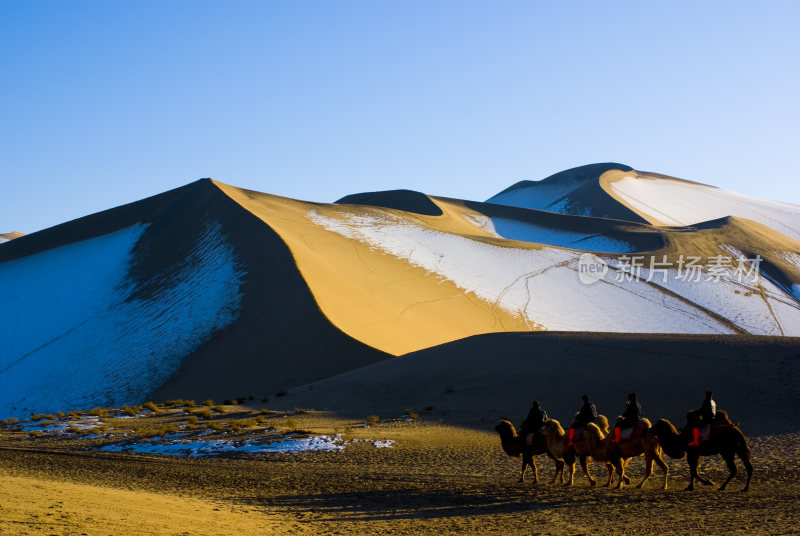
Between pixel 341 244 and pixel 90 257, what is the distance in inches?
644

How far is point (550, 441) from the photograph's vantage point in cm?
1333

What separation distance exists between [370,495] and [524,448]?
306 cm

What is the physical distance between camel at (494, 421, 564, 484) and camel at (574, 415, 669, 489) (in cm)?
61

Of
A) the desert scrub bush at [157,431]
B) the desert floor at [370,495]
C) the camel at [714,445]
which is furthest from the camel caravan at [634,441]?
the desert scrub bush at [157,431]

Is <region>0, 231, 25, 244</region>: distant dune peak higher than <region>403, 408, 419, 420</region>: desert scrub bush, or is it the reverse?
<region>0, 231, 25, 244</region>: distant dune peak

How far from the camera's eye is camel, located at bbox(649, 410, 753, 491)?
12.0m

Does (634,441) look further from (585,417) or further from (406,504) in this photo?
(406,504)

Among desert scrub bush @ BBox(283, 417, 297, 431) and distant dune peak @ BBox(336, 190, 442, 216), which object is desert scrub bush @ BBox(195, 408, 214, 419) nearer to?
desert scrub bush @ BBox(283, 417, 297, 431)

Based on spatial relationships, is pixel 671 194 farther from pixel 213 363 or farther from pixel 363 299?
pixel 213 363

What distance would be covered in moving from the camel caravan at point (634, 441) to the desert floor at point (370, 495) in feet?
1.54

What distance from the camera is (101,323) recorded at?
3812cm

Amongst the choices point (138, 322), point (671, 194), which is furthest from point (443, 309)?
point (671, 194)

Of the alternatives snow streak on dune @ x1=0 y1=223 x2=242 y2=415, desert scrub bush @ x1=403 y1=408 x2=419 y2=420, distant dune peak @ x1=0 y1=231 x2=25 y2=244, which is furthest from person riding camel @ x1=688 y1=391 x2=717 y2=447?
distant dune peak @ x1=0 y1=231 x2=25 y2=244

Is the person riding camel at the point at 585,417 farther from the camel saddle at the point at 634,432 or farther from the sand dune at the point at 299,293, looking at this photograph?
the sand dune at the point at 299,293
